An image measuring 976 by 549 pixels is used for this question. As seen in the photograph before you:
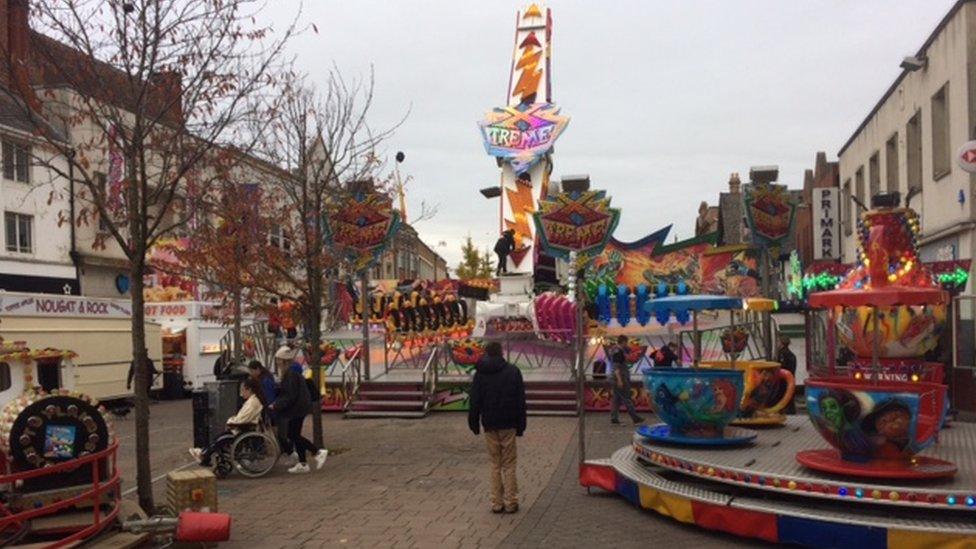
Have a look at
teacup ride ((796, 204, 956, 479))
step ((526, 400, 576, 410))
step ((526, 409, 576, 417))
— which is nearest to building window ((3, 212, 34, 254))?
step ((526, 400, 576, 410))

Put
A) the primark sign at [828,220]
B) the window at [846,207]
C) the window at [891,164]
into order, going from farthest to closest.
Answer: the window at [846,207] < the primark sign at [828,220] < the window at [891,164]

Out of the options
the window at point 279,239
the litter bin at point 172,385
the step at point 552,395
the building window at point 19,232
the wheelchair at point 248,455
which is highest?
the building window at point 19,232

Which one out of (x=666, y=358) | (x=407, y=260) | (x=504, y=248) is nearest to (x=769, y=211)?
(x=666, y=358)

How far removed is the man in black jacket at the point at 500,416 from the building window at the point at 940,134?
14898mm

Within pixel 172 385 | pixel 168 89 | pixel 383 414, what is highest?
pixel 168 89

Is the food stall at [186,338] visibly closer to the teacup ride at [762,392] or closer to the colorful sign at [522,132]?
the colorful sign at [522,132]

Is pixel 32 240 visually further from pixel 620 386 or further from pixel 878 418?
pixel 878 418

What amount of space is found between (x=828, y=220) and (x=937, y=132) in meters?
7.96

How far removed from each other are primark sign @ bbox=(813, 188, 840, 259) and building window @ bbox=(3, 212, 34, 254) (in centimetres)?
2695

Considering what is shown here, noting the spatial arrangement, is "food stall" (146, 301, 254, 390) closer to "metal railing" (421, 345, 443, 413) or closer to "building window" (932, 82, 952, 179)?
"metal railing" (421, 345, 443, 413)

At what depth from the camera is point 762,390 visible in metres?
12.0

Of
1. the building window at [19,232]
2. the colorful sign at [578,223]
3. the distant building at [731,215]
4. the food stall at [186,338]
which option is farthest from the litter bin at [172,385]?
the distant building at [731,215]

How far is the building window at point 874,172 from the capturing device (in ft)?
89.7

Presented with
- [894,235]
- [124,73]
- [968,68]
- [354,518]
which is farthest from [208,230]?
[968,68]
